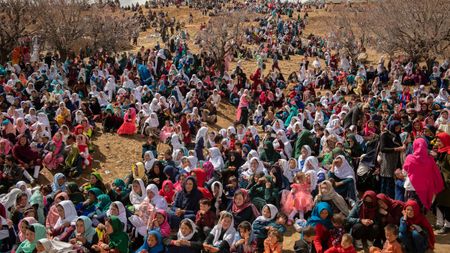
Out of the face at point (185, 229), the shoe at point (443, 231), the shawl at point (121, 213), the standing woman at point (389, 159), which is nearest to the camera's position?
the face at point (185, 229)

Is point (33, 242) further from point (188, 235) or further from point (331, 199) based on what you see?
point (331, 199)

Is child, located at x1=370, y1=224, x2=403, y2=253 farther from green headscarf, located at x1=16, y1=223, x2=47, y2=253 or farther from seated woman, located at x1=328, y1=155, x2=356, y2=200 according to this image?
green headscarf, located at x1=16, y1=223, x2=47, y2=253

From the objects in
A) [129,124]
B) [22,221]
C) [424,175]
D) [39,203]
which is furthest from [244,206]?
[129,124]

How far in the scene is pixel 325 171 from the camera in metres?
8.08

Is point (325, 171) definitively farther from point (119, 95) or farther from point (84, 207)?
point (119, 95)

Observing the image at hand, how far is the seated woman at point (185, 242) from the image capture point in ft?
20.4

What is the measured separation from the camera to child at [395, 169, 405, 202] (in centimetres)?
727

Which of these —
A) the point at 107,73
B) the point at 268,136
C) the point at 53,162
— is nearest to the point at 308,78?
the point at 107,73

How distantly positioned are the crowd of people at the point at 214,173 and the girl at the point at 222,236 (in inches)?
0.5

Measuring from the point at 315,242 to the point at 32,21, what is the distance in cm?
1923

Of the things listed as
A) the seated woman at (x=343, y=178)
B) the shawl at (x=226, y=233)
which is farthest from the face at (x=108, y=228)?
the seated woman at (x=343, y=178)

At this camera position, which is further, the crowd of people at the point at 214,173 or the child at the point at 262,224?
the child at the point at 262,224

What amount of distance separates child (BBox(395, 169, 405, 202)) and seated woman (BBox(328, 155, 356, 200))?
616mm

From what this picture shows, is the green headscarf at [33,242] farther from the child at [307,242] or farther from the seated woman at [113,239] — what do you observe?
the child at [307,242]
